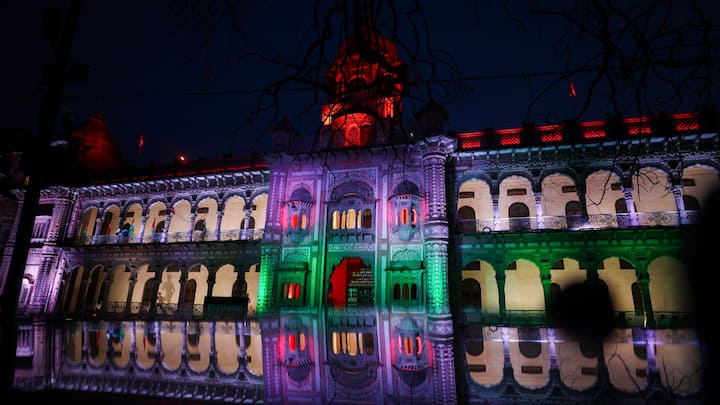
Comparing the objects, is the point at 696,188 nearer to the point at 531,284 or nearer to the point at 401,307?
the point at 531,284

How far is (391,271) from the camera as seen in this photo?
1702 centimetres

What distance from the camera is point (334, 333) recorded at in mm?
9828

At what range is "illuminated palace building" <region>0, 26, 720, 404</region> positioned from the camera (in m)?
5.30

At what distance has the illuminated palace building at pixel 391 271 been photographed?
17.4ft

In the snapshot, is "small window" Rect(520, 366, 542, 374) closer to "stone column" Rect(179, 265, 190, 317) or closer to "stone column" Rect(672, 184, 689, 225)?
"stone column" Rect(672, 184, 689, 225)

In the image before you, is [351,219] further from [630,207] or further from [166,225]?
[630,207]

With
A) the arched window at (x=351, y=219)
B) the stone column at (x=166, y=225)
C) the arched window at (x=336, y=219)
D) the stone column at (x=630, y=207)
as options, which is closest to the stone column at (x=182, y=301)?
the stone column at (x=166, y=225)

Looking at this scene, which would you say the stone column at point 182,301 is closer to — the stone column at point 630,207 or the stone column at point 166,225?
the stone column at point 166,225

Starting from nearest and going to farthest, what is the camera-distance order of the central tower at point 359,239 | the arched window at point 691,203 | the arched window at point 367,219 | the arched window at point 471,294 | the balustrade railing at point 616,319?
1. the balustrade railing at point 616,319
2. the central tower at point 359,239
3. the arched window at point 691,203
4. the arched window at point 367,219
5. the arched window at point 471,294

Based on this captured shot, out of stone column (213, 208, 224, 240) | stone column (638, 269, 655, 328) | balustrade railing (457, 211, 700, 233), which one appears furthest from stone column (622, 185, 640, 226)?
stone column (213, 208, 224, 240)

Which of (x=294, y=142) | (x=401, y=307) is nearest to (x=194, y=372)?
(x=401, y=307)

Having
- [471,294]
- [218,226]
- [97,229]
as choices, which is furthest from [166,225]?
[471,294]

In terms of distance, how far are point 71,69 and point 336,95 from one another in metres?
3.30

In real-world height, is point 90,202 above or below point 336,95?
above
